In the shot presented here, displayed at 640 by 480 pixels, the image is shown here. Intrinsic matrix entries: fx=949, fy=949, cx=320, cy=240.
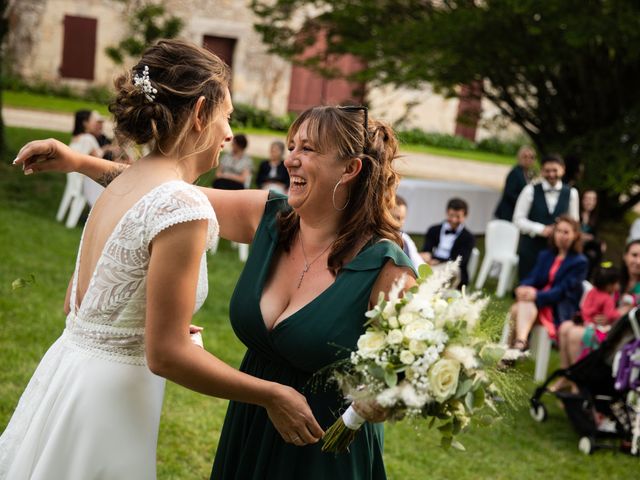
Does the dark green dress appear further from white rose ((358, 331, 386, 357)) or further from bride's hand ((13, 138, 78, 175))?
bride's hand ((13, 138, 78, 175))

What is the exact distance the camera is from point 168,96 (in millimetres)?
2787

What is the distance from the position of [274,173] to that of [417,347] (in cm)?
1134

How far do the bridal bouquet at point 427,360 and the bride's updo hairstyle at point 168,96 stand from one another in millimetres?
778

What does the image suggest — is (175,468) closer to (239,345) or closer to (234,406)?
(234,406)

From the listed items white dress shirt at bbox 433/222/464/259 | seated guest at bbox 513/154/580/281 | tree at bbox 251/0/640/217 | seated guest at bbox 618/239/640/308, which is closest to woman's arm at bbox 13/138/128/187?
seated guest at bbox 618/239/640/308

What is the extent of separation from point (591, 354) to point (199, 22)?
91.4 ft

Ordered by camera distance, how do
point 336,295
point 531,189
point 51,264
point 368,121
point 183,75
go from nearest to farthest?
point 183,75, point 336,295, point 368,121, point 51,264, point 531,189

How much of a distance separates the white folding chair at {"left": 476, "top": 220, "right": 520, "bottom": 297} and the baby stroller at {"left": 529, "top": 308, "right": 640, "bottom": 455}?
5.49 m

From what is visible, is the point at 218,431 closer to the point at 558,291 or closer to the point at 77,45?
the point at 558,291

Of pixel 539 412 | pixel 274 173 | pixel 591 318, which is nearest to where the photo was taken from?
pixel 539 412

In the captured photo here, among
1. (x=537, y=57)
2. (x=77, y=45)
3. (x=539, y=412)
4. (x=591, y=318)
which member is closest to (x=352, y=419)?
(x=539, y=412)

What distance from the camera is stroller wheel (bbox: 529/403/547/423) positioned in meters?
7.85

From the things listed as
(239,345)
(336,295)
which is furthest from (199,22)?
(336,295)

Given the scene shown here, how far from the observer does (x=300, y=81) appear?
35.7 meters
